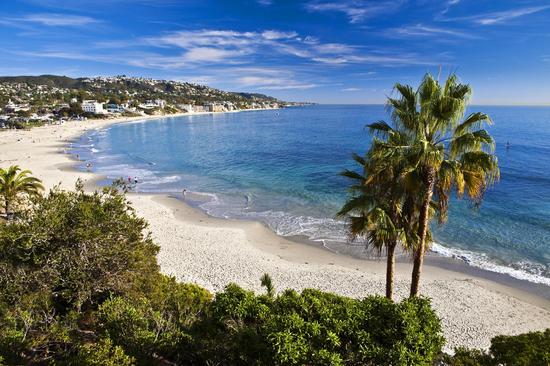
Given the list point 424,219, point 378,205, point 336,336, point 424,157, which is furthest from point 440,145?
point 336,336

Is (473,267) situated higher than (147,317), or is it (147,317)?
(147,317)

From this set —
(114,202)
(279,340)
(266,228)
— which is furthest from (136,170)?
(279,340)

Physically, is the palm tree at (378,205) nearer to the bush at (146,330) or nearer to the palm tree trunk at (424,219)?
the palm tree trunk at (424,219)

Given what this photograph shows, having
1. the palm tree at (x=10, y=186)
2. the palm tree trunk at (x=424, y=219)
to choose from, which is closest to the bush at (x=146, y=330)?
the palm tree trunk at (x=424, y=219)

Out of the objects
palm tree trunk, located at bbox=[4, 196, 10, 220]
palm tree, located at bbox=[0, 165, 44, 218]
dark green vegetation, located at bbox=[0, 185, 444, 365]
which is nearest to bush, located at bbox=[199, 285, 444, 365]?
dark green vegetation, located at bbox=[0, 185, 444, 365]

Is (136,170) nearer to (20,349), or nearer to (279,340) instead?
(20,349)

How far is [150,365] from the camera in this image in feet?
23.8

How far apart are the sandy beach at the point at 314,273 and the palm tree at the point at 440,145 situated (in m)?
8.26

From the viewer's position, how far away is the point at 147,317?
8.60 metres

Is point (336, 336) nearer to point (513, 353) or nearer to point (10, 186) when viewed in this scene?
point (513, 353)

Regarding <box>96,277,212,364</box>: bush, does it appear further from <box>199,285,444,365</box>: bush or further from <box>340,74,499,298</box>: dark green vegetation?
<box>340,74,499,298</box>: dark green vegetation

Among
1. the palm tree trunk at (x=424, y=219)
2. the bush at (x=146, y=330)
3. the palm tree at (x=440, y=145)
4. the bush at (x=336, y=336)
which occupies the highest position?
the palm tree at (x=440, y=145)

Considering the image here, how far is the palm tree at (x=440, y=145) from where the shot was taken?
6.84 metres

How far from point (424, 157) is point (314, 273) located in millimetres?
12663
